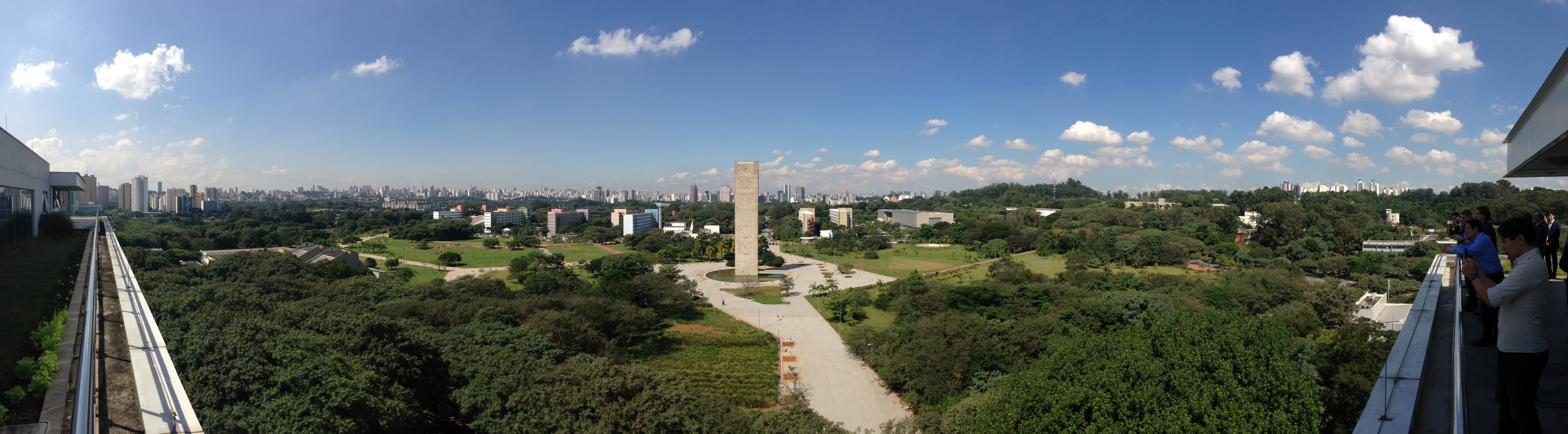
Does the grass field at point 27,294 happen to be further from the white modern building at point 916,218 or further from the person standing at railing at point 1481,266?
the white modern building at point 916,218

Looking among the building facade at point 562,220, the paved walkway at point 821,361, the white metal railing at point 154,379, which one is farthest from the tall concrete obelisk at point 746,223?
the building facade at point 562,220

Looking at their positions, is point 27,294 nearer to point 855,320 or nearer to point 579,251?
point 855,320

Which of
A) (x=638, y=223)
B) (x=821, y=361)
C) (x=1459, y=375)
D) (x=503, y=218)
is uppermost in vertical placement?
(x=1459, y=375)

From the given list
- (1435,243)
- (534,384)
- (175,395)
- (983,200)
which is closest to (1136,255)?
(1435,243)

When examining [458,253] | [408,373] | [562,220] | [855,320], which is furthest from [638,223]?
[408,373]

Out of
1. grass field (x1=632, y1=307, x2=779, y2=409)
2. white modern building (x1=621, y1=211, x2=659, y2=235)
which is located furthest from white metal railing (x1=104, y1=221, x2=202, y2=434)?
white modern building (x1=621, y1=211, x2=659, y2=235)

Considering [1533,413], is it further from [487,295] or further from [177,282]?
[487,295]
